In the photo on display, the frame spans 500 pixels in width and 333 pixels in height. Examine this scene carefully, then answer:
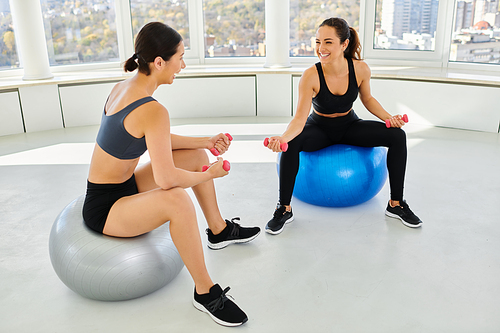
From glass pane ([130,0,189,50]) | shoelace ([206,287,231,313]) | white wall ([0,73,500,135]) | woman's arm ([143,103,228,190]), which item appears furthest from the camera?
glass pane ([130,0,189,50])

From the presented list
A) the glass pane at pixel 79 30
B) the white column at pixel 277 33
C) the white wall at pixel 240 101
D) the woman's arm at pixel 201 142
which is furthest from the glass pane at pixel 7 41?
the woman's arm at pixel 201 142

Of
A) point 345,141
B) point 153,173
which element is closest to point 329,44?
point 345,141

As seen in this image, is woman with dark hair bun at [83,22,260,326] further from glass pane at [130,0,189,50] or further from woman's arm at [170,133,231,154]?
glass pane at [130,0,189,50]

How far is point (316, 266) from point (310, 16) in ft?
13.6

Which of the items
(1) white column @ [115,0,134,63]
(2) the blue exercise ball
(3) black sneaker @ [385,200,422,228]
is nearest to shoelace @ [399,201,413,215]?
(3) black sneaker @ [385,200,422,228]

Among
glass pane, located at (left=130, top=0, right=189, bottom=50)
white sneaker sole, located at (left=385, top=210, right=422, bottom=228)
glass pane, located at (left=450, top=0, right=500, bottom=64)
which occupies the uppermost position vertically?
glass pane, located at (left=130, top=0, right=189, bottom=50)

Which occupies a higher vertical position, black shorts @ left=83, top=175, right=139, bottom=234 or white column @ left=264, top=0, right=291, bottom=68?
white column @ left=264, top=0, right=291, bottom=68

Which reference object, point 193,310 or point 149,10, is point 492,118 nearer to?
point 193,310

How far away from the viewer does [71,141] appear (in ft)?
14.9

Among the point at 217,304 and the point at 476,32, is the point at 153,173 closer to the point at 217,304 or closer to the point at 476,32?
the point at 217,304

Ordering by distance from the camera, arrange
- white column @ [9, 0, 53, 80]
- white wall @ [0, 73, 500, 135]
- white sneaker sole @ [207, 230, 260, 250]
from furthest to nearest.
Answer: white column @ [9, 0, 53, 80] → white wall @ [0, 73, 500, 135] → white sneaker sole @ [207, 230, 260, 250]

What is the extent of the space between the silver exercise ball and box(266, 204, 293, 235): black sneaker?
74 centimetres

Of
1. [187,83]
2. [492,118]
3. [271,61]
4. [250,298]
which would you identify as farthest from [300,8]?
[250,298]

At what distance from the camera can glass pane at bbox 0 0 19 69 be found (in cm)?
516
